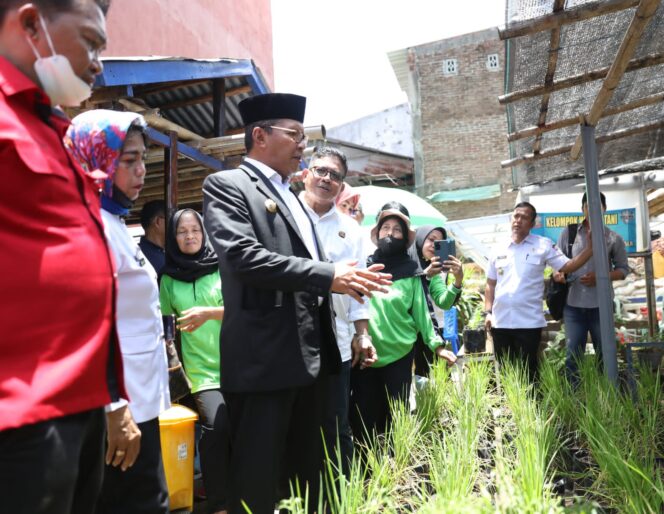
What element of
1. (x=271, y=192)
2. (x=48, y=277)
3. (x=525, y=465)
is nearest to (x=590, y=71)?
(x=271, y=192)

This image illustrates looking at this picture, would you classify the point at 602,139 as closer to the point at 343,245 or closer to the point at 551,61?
the point at 551,61

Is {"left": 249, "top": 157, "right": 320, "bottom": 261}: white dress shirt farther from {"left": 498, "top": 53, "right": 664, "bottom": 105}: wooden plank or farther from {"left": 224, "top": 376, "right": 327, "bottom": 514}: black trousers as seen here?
{"left": 498, "top": 53, "right": 664, "bottom": 105}: wooden plank

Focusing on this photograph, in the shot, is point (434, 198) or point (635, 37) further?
point (434, 198)

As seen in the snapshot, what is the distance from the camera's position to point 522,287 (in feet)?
17.6

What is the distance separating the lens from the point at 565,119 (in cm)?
500

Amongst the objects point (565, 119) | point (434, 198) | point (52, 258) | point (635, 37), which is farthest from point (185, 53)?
point (434, 198)

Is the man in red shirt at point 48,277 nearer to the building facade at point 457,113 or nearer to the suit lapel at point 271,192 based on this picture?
the suit lapel at point 271,192

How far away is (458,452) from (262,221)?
1284 millimetres

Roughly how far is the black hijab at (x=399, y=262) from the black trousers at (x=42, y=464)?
293 cm

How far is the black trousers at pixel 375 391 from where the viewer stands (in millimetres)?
3992

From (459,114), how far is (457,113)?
0.08 metres

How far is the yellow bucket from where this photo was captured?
331 cm

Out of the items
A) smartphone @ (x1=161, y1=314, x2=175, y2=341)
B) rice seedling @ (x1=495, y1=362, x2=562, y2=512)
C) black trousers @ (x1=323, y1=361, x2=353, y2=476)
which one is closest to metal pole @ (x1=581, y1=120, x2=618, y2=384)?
rice seedling @ (x1=495, y1=362, x2=562, y2=512)

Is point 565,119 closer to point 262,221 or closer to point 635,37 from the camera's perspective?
point 635,37
